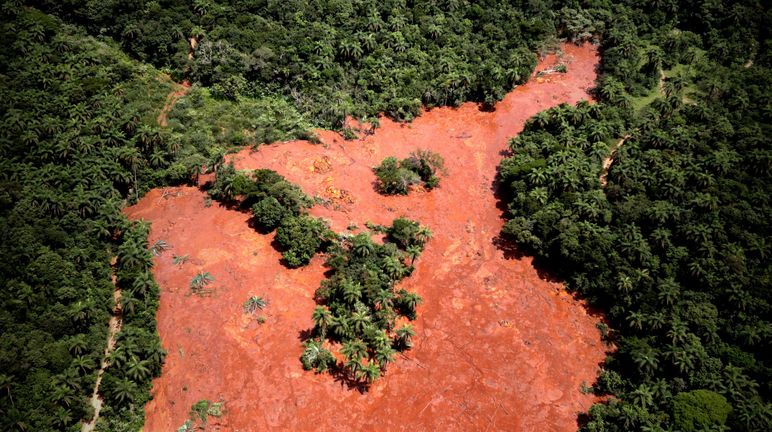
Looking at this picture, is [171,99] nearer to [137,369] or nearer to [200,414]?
[137,369]

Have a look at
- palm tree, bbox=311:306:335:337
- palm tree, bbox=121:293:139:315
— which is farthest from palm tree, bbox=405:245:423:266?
palm tree, bbox=121:293:139:315

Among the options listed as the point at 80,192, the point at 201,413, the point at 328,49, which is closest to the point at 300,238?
the point at 201,413

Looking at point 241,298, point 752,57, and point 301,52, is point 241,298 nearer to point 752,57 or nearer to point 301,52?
point 301,52

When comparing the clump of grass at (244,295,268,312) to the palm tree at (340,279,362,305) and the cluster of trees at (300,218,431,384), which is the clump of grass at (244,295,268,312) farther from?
the palm tree at (340,279,362,305)

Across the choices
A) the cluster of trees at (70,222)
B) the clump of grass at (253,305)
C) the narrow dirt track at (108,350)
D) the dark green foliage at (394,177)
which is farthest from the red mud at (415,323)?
the narrow dirt track at (108,350)

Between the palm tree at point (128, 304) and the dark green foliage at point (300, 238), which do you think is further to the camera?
the dark green foliage at point (300, 238)

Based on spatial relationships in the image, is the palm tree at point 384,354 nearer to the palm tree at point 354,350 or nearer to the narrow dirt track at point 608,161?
the palm tree at point 354,350

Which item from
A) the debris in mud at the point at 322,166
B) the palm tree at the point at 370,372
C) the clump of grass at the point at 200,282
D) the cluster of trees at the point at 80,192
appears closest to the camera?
the cluster of trees at the point at 80,192

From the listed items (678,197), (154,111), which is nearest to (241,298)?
(154,111)
